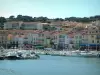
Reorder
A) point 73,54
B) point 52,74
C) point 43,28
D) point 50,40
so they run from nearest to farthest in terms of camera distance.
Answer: point 52,74
point 73,54
point 50,40
point 43,28

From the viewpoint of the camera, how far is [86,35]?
39.3 meters

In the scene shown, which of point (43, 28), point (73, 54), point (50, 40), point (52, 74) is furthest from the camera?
point (43, 28)

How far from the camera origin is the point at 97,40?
126 feet

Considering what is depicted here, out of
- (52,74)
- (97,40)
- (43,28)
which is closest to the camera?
(52,74)

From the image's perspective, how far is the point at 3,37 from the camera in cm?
4278

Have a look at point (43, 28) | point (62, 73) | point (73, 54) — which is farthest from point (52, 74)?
point (43, 28)

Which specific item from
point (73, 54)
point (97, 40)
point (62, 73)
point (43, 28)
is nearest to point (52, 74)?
point (62, 73)

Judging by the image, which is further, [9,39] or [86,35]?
[9,39]

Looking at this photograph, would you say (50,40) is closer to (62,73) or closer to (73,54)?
(73,54)

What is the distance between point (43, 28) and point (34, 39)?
9.40 meters

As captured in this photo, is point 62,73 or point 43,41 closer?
point 62,73

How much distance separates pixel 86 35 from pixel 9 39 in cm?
706

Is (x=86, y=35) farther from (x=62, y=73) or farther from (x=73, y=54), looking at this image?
(x=62, y=73)

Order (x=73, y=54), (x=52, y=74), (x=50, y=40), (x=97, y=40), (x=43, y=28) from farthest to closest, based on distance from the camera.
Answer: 1. (x=43, y=28)
2. (x=50, y=40)
3. (x=97, y=40)
4. (x=73, y=54)
5. (x=52, y=74)
